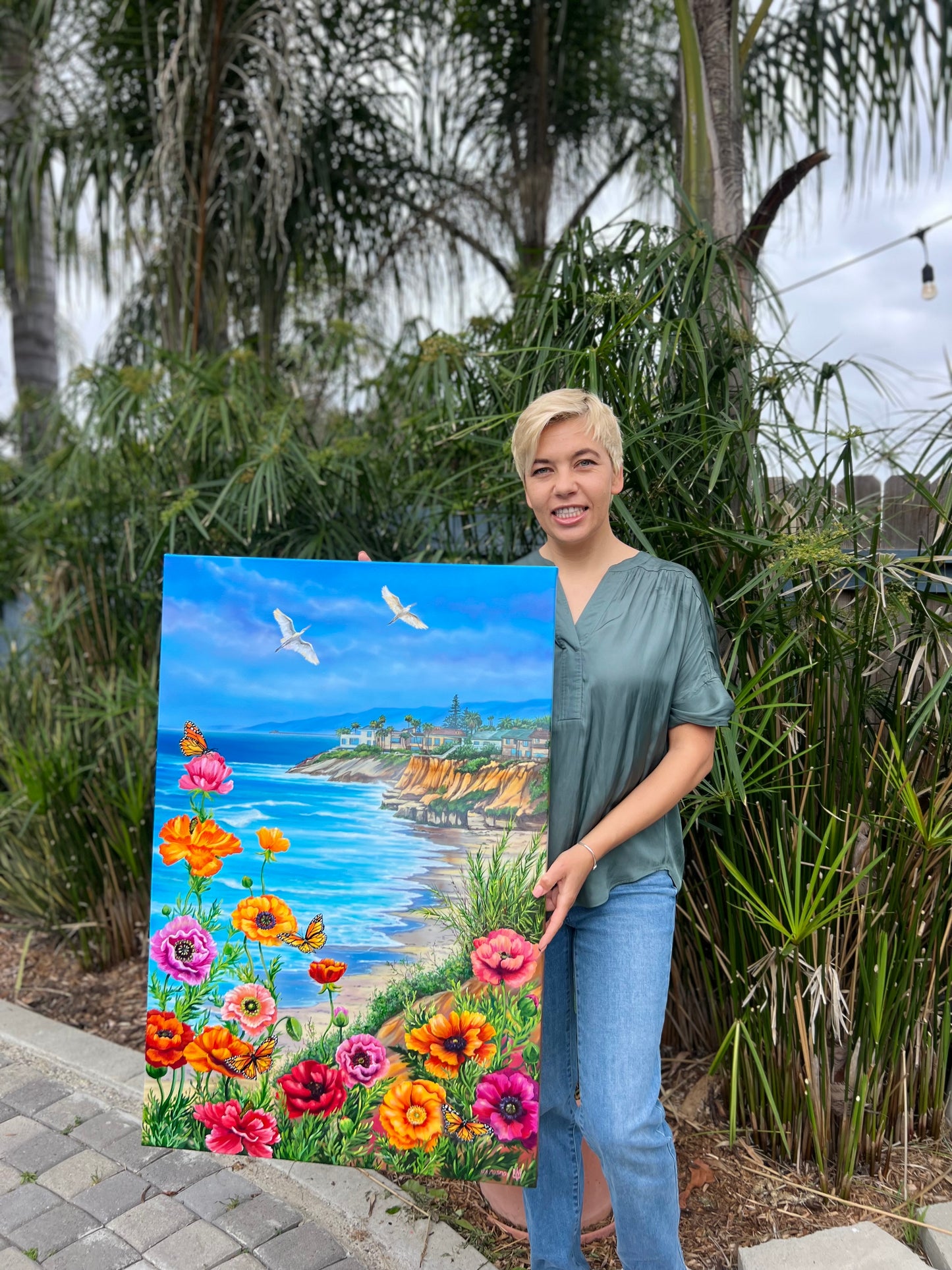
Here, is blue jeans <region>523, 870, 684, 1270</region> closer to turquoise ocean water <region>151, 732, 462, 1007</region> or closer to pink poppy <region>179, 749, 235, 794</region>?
turquoise ocean water <region>151, 732, 462, 1007</region>

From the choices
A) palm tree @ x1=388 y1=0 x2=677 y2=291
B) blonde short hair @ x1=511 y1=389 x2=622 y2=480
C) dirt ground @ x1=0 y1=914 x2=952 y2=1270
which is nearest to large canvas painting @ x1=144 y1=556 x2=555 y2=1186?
blonde short hair @ x1=511 y1=389 x2=622 y2=480

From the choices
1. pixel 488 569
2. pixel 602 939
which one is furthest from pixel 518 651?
pixel 602 939

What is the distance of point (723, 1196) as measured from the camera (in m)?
→ 1.85

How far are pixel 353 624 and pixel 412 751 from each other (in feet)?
0.74

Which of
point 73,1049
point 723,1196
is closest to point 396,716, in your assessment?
point 723,1196

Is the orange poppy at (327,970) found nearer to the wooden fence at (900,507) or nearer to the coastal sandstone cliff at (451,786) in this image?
the coastal sandstone cliff at (451,786)

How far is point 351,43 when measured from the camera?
455 centimetres

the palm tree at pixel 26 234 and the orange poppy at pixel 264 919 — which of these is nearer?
the orange poppy at pixel 264 919

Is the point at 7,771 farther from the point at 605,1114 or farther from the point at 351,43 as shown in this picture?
the point at 351,43

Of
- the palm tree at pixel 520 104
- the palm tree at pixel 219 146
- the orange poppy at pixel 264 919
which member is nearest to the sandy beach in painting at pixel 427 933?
the orange poppy at pixel 264 919

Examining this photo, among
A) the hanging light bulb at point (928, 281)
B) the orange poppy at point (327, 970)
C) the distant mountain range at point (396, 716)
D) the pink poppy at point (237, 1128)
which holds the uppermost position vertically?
the hanging light bulb at point (928, 281)

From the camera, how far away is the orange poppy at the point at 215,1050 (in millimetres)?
1498

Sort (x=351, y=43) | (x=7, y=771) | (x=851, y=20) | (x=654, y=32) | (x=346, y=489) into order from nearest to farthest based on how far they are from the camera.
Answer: (x=346, y=489), (x=7, y=771), (x=851, y=20), (x=351, y=43), (x=654, y=32)

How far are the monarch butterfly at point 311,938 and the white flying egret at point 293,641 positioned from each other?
0.42 meters
